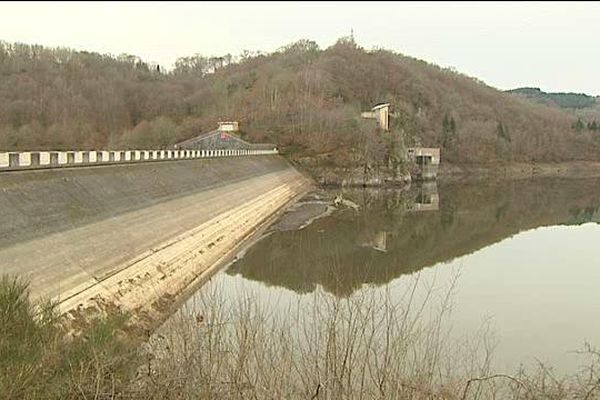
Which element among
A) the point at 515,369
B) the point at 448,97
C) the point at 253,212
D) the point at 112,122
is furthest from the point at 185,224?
the point at 448,97

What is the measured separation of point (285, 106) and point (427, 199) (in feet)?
123

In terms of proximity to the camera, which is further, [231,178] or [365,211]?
[365,211]

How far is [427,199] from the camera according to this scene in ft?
213

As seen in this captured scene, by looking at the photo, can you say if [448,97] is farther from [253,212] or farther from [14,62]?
[253,212]

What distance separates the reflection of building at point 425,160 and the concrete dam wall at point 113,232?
62.4 m

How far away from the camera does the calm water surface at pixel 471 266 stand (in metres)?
16.2

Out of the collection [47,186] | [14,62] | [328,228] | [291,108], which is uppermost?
[14,62]

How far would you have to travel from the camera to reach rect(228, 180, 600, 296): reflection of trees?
24.3 m

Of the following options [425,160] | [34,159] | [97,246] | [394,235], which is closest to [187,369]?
[97,246]

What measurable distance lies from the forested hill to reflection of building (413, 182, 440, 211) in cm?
900

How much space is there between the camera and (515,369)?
12.8 metres

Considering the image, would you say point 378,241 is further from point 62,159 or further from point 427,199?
point 427,199

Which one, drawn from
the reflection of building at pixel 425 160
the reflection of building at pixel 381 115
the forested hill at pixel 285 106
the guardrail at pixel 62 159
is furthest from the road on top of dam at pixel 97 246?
the reflection of building at pixel 381 115

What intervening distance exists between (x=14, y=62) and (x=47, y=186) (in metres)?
93.8
